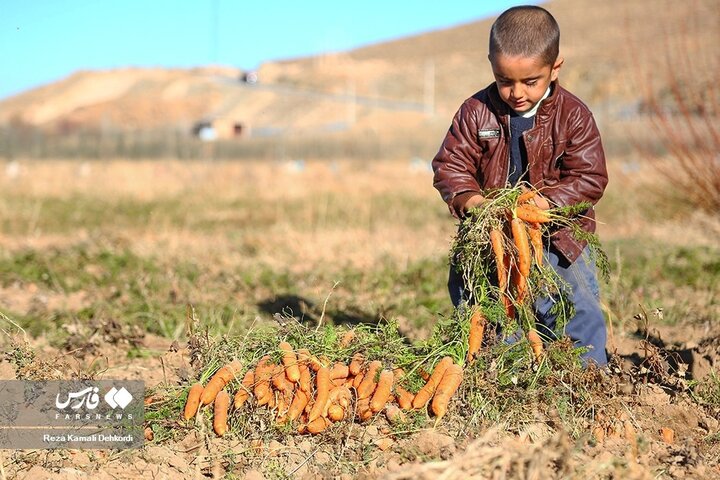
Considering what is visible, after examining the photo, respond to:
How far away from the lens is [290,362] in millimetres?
3248

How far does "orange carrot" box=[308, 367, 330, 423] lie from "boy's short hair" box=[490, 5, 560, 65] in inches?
57.5

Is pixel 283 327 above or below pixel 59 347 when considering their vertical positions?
above

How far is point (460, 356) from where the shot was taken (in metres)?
3.33

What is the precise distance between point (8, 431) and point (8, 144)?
27.6 metres

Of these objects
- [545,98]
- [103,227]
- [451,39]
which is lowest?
[103,227]

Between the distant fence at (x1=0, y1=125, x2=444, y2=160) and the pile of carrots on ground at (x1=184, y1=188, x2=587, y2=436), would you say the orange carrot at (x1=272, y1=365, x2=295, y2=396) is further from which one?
the distant fence at (x1=0, y1=125, x2=444, y2=160)

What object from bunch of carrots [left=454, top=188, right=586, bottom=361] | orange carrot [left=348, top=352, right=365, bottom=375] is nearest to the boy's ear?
bunch of carrots [left=454, top=188, right=586, bottom=361]

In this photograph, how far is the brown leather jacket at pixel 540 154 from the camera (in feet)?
11.6

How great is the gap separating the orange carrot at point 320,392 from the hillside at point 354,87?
12.1 metres

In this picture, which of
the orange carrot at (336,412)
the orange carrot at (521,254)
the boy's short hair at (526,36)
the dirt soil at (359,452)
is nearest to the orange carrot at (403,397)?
Answer: the dirt soil at (359,452)

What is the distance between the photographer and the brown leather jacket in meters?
3.54

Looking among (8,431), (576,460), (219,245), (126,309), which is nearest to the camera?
(576,460)

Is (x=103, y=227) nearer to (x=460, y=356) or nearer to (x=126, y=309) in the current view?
(x=126, y=309)

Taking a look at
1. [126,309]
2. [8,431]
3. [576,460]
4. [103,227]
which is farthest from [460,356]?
[103,227]
